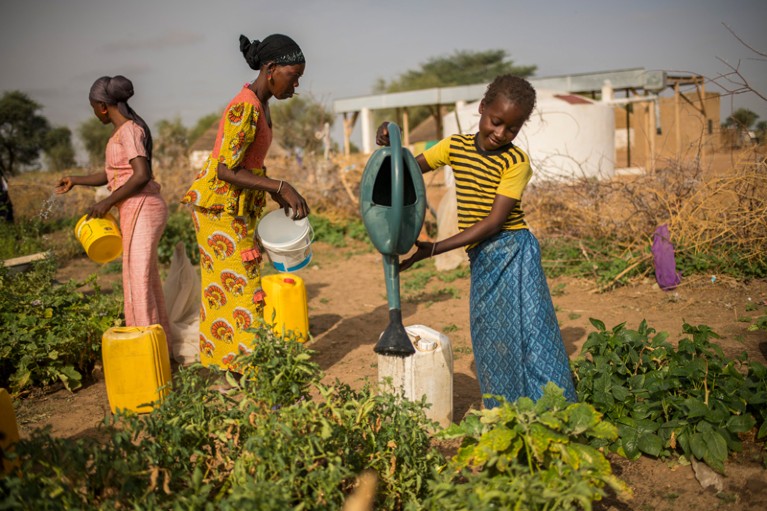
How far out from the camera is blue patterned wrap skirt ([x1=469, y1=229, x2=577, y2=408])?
263cm

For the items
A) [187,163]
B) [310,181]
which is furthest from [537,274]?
[187,163]

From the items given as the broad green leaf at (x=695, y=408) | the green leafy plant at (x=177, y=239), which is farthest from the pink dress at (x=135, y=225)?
the green leafy plant at (x=177, y=239)

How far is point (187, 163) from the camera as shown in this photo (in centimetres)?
1256

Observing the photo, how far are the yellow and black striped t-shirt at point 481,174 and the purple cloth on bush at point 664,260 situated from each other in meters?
3.21

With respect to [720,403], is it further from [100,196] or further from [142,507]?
[100,196]

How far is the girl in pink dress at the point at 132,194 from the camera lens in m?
3.76

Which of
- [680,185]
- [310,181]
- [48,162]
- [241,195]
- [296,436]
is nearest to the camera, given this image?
[296,436]

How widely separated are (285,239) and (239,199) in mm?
488

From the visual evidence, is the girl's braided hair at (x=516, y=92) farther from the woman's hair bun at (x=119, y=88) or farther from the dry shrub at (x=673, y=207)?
the dry shrub at (x=673, y=207)

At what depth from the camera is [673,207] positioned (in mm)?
5875

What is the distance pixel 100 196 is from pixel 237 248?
8.39 metres

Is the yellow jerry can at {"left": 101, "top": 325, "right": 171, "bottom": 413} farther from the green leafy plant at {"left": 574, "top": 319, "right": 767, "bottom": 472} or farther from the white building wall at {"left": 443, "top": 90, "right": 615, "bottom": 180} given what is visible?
the white building wall at {"left": 443, "top": 90, "right": 615, "bottom": 180}

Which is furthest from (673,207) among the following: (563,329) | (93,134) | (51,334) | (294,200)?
(93,134)

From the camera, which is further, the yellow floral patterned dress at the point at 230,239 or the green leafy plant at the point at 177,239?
the green leafy plant at the point at 177,239
